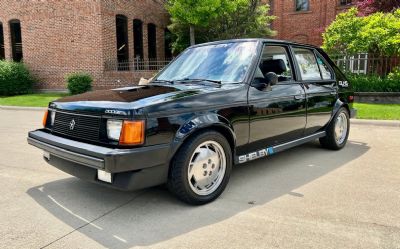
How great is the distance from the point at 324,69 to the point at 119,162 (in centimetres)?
408

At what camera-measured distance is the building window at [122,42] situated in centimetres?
1805

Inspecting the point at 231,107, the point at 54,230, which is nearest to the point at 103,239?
the point at 54,230

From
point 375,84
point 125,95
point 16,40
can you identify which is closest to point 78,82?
point 16,40

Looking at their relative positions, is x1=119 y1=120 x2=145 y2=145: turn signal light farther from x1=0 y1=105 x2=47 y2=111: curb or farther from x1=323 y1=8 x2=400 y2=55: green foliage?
x1=323 y1=8 x2=400 y2=55: green foliage

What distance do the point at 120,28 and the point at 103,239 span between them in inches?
660

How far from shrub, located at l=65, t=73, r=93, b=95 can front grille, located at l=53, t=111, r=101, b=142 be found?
12561 millimetres

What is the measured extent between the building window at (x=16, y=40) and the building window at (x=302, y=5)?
1746cm

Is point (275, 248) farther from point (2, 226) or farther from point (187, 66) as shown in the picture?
point (187, 66)

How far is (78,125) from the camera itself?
3.71 metres

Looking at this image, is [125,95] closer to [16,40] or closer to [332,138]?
[332,138]

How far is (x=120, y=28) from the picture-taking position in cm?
1847

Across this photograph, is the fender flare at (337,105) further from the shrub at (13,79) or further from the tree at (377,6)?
the shrub at (13,79)

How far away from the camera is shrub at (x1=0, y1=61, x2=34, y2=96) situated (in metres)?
17.1

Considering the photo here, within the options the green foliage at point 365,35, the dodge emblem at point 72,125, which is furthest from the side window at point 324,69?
the green foliage at point 365,35
